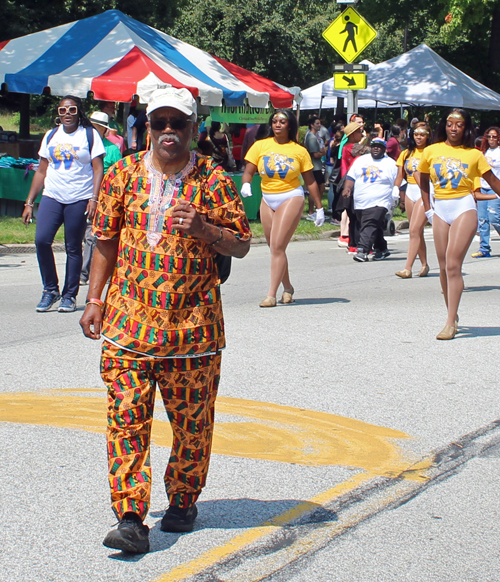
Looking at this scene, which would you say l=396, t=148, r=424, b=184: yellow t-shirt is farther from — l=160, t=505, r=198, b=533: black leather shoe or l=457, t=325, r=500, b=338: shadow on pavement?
l=160, t=505, r=198, b=533: black leather shoe

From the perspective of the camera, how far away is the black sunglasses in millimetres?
3687

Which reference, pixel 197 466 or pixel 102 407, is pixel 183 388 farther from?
pixel 102 407

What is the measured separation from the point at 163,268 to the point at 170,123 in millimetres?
568

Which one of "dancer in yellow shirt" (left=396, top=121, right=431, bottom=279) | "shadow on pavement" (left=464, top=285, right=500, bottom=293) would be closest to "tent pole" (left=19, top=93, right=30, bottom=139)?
"dancer in yellow shirt" (left=396, top=121, right=431, bottom=279)

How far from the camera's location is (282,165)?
955 cm

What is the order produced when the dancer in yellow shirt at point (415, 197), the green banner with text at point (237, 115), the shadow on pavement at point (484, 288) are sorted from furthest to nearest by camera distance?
the green banner with text at point (237, 115), the dancer in yellow shirt at point (415, 197), the shadow on pavement at point (484, 288)

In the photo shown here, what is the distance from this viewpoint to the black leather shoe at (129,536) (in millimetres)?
3578

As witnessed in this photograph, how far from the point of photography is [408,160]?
40.3 feet

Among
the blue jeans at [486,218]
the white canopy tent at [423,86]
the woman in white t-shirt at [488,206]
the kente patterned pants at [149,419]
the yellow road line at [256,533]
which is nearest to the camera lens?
the yellow road line at [256,533]

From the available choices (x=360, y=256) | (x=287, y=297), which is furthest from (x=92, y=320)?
(x=360, y=256)

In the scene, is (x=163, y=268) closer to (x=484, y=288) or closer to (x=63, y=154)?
(x=63, y=154)

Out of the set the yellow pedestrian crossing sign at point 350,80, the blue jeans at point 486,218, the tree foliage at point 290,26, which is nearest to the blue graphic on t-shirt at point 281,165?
the blue jeans at point 486,218

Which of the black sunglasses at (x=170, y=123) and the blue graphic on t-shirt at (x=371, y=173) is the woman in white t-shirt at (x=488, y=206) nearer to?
the blue graphic on t-shirt at (x=371, y=173)

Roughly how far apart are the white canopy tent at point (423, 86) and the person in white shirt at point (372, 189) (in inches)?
384
